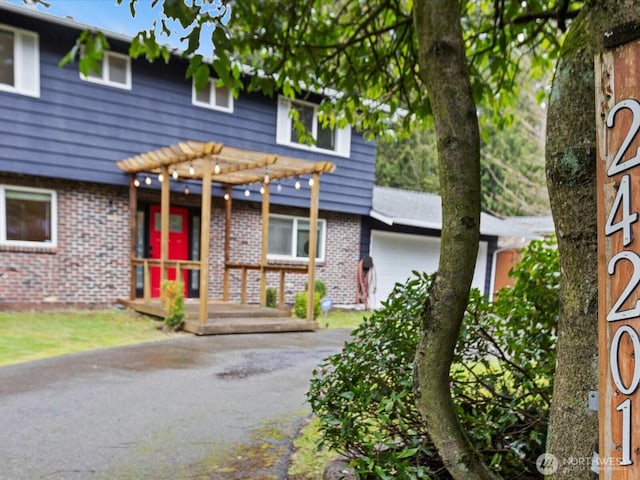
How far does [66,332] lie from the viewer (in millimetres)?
6754

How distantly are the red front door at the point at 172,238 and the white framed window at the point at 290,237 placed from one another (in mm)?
2044

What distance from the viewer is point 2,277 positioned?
7918mm

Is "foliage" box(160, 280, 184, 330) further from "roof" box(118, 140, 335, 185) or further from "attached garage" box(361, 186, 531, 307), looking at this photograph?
"attached garage" box(361, 186, 531, 307)

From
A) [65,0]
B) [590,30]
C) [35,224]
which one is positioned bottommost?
[35,224]

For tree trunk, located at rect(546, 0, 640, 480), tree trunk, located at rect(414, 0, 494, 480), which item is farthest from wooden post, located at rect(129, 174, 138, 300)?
tree trunk, located at rect(546, 0, 640, 480)

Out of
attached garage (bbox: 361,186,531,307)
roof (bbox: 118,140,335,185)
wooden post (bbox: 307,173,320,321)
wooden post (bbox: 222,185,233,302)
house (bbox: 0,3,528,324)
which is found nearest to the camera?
roof (bbox: 118,140,335,185)

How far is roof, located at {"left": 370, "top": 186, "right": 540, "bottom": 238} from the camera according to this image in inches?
468

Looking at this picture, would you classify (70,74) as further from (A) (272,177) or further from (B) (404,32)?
(B) (404,32)

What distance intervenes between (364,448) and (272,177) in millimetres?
7498

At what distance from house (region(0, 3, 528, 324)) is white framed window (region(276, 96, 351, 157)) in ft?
0.11

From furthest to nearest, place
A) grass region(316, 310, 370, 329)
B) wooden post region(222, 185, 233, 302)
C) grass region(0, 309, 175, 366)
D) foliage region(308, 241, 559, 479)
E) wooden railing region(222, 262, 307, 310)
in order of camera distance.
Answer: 1. wooden post region(222, 185, 233, 302)
2. grass region(316, 310, 370, 329)
3. wooden railing region(222, 262, 307, 310)
4. grass region(0, 309, 175, 366)
5. foliage region(308, 241, 559, 479)

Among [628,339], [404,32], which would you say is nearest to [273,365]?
[404,32]

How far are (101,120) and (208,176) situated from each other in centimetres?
320

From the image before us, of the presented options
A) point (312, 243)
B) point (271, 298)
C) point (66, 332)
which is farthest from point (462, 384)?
point (271, 298)
